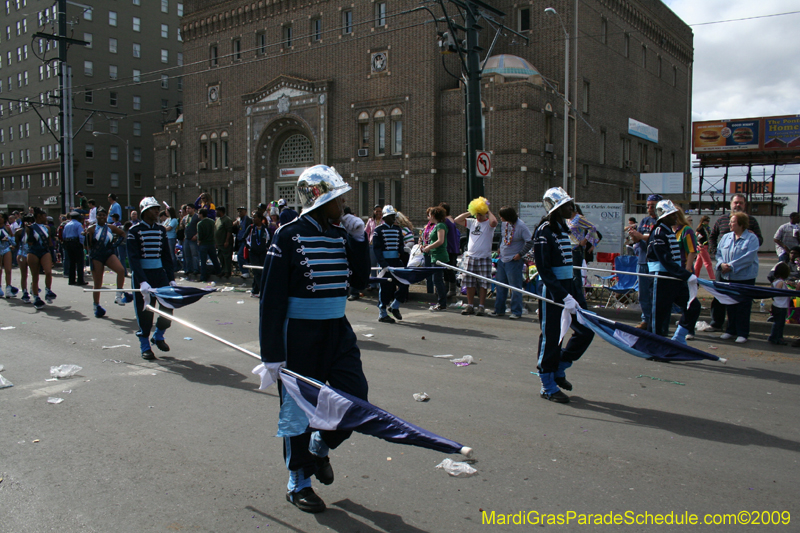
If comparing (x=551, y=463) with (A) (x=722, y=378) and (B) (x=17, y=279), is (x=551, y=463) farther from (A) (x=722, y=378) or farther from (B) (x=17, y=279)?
(B) (x=17, y=279)

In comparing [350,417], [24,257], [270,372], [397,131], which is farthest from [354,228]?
[397,131]

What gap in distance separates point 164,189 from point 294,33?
668 inches

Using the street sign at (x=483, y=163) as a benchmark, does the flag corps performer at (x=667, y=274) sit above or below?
below

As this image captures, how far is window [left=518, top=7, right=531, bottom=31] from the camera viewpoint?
32.5m

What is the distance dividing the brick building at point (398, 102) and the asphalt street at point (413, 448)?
22.6m

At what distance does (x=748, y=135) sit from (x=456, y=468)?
1587 inches

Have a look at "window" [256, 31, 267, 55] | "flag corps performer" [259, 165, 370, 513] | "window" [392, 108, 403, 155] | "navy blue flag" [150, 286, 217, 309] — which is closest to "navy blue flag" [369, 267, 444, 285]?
"navy blue flag" [150, 286, 217, 309]

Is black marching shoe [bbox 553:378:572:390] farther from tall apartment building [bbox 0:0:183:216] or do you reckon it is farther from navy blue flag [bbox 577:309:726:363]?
tall apartment building [bbox 0:0:183:216]

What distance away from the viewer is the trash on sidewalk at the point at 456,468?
4062 mm

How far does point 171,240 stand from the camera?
744 inches

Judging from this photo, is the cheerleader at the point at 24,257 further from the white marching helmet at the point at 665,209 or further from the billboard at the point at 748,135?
the billboard at the point at 748,135

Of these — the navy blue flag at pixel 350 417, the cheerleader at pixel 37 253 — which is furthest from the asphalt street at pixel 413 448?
the cheerleader at pixel 37 253

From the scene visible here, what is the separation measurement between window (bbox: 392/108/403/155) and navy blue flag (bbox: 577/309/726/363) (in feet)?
89.9

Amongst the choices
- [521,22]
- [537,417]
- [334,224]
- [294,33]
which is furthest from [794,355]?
[294,33]
